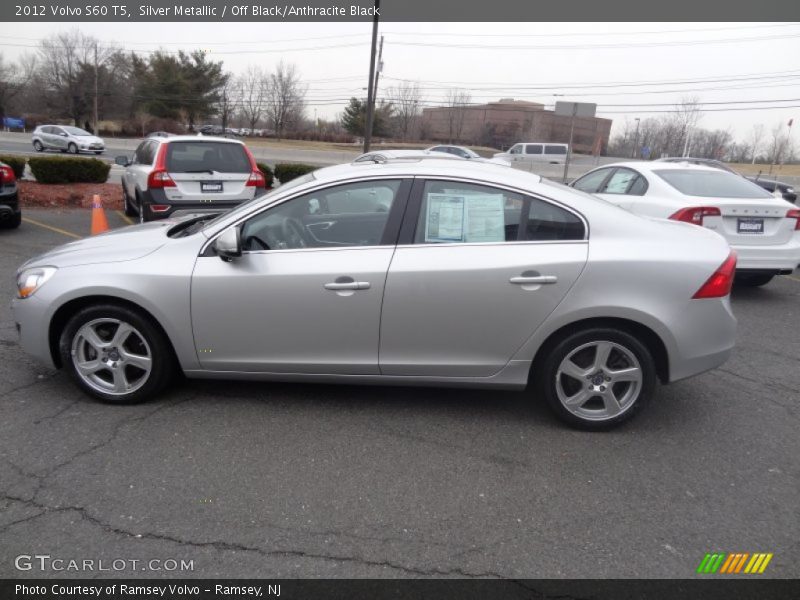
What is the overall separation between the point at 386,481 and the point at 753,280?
709cm

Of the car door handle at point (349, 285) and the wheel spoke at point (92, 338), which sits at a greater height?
the car door handle at point (349, 285)

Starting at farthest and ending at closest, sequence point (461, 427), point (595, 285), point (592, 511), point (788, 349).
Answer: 1. point (788, 349)
2. point (461, 427)
3. point (595, 285)
4. point (592, 511)

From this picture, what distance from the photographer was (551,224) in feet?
11.9

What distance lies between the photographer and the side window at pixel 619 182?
Answer: 7.91 meters

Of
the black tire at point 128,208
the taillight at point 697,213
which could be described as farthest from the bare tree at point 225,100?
the taillight at point 697,213

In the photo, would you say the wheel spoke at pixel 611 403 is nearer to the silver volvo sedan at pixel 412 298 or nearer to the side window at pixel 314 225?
the silver volvo sedan at pixel 412 298

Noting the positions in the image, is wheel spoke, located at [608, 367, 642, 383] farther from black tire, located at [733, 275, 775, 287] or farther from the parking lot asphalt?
black tire, located at [733, 275, 775, 287]

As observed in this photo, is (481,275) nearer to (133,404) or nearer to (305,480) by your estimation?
(305,480)

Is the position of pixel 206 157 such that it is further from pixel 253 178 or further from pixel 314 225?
pixel 314 225

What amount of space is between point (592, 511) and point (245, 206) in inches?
109

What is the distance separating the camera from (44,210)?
11.5 metres

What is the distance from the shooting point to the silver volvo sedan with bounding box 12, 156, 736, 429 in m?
3.51
